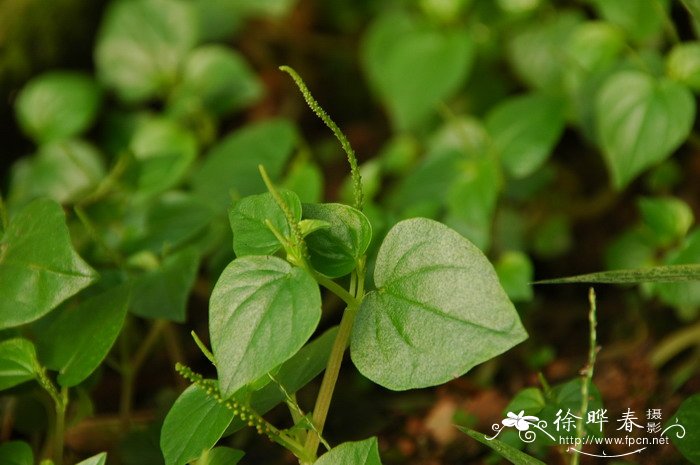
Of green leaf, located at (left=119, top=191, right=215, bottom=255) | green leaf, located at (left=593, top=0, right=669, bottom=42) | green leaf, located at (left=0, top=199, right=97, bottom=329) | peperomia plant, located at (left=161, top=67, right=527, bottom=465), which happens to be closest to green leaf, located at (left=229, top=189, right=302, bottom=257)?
peperomia plant, located at (left=161, top=67, right=527, bottom=465)

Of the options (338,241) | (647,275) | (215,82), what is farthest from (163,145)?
(647,275)

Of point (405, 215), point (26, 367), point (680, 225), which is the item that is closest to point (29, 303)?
point (26, 367)

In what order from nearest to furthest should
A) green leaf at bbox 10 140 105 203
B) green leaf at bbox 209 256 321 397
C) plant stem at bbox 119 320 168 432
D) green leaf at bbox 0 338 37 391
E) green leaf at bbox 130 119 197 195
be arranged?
1. green leaf at bbox 209 256 321 397
2. green leaf at bbox 0 338 37 391
3. plant stem at bbox 119 320 168 432
4. green leaf at bbox 130 119 197 195
5. green leaf at bbox 10 140 105 203

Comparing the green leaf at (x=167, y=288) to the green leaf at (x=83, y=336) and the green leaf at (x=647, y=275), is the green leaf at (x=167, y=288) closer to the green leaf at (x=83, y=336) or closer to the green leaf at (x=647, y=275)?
the green leaf at (x=83, y=336)

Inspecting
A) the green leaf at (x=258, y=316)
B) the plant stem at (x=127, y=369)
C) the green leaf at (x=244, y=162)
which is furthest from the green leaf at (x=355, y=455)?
the green leaf at (x=244, y=162)

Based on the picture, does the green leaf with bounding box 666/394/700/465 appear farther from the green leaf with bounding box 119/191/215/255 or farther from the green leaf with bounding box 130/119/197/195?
the green leaf with bounding box 130/119/197/195

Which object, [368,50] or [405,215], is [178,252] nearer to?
[405,215]
